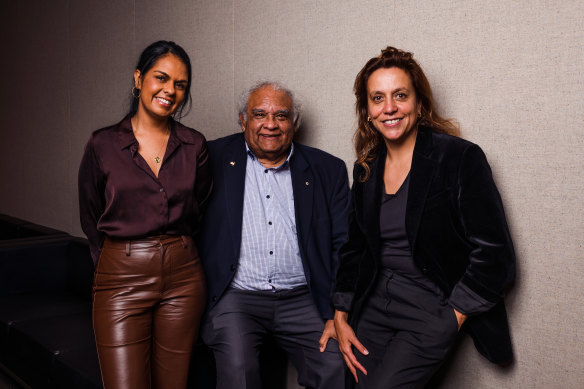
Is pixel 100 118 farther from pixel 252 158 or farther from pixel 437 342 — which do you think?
pixel 437 342

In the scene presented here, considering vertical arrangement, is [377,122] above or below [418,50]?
below

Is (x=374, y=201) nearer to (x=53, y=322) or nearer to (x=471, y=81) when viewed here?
(x=471, y=81)

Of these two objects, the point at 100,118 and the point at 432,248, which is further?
the point at 100,118

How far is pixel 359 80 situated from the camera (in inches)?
78.6

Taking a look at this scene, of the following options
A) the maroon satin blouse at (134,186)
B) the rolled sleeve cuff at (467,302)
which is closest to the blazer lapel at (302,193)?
the maroon satin blouse at (134,186)

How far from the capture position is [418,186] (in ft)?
5.77

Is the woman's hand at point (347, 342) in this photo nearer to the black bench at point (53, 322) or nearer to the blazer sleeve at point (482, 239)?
the blazer sleeve at point (482, 239)

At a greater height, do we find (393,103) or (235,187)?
(393,103)

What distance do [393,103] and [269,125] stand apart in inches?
24.9

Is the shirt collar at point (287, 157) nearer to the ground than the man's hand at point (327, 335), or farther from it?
farther from it

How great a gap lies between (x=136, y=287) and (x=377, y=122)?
110 centimetres

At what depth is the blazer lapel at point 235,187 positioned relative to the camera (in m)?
2.22

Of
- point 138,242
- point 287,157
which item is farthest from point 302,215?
point 138,242

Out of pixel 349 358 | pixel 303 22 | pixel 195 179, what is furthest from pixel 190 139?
pixel 349 358
